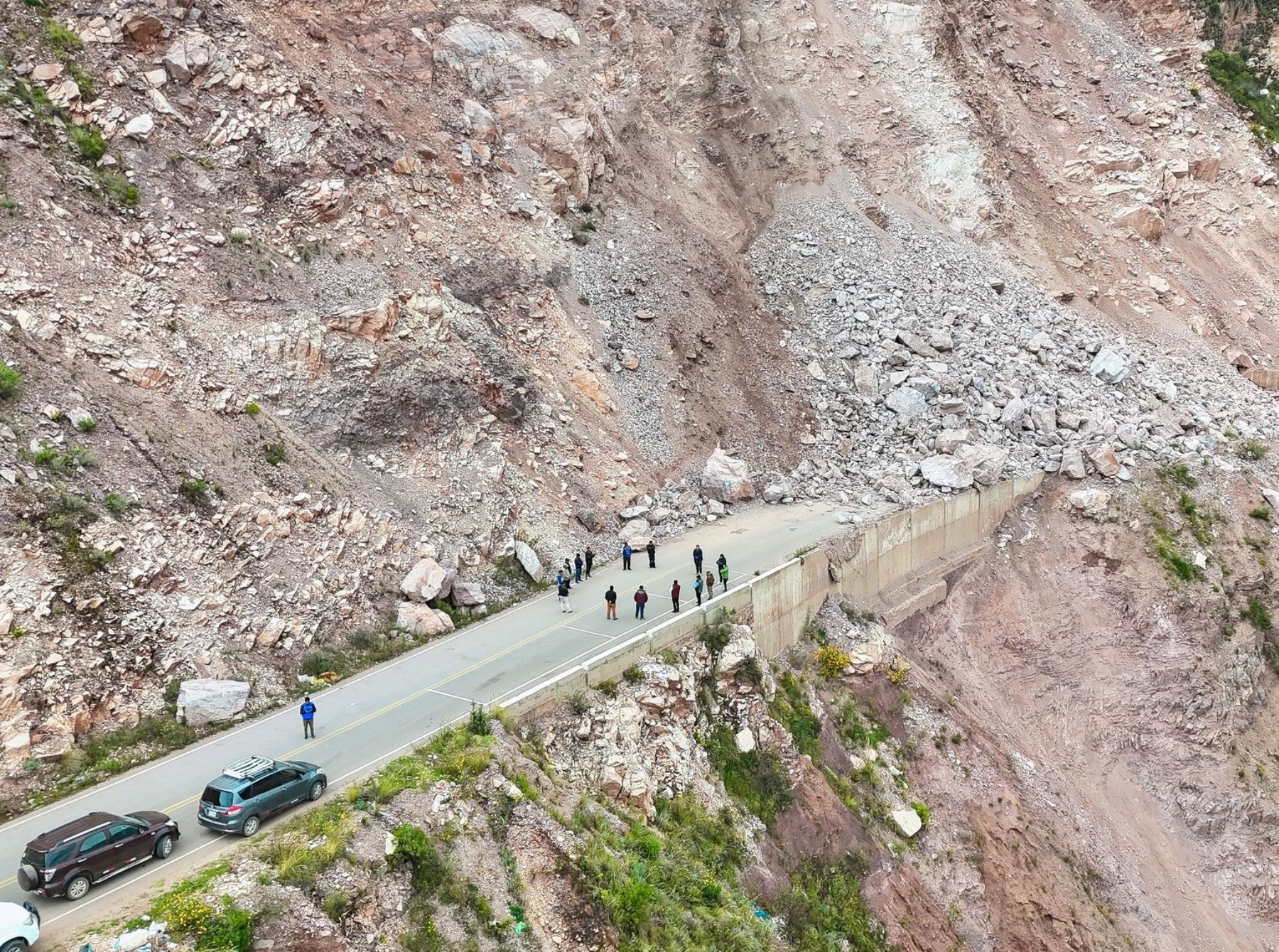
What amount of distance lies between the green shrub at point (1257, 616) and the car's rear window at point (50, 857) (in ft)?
101

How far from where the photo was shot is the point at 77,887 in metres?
10.9

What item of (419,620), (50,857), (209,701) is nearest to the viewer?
(50,857)

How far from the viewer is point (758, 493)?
29031 millimetres

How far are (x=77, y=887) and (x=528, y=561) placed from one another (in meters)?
12.5

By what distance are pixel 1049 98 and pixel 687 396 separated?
90.4 ft

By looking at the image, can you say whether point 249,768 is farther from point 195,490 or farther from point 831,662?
point 831,662

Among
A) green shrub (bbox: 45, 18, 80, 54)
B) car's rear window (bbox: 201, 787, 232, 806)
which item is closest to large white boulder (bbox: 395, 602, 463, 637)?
car's rear window (bbox: 201, 787, 232, 806)

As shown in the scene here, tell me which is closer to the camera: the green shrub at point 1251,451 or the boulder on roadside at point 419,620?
the boulder on roadside at point 419,620

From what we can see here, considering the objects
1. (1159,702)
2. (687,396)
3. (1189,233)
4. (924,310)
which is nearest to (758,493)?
(687,396)

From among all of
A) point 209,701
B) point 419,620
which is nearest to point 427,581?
point 419,620

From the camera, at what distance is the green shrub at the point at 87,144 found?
22.2m

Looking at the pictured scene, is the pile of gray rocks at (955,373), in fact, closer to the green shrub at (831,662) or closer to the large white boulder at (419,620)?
the green shrub at (831,662)

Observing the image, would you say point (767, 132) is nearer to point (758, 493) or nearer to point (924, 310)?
point (924, 310)

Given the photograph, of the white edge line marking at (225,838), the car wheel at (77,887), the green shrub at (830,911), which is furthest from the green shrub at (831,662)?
the car wheel at (77,887)
